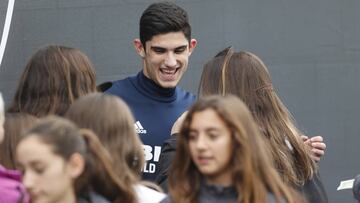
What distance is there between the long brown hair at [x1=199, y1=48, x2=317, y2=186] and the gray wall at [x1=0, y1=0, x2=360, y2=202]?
1.96 m

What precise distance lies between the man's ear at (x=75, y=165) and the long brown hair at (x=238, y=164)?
0.41m

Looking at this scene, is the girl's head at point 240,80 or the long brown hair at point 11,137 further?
the girl's head at point 240,80

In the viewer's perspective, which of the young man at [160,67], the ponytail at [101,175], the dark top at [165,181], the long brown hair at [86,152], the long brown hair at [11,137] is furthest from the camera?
the young man at [160,67]

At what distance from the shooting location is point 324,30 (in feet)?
18.3

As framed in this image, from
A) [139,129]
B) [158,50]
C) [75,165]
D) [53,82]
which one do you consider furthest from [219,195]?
[158,50]

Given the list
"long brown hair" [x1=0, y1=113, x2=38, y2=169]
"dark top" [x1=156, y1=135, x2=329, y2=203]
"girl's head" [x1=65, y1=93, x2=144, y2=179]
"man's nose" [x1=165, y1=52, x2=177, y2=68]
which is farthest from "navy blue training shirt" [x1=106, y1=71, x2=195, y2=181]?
"girl's head" [x1=65, y1=93, x2=144, y2=179]

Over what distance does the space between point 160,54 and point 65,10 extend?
5.61ft

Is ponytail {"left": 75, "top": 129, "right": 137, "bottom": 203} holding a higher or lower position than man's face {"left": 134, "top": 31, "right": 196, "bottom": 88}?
lower

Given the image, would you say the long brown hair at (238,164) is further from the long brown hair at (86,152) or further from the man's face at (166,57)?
the man's face at (166,57)

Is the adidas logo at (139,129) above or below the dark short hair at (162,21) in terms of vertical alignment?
below

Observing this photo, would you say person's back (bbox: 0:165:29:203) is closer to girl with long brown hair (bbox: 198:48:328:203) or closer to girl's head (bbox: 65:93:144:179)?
girl's head (bbox: 65:93:144:179)

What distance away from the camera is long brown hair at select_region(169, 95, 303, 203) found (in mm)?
2908

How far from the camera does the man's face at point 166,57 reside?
13.3 ft

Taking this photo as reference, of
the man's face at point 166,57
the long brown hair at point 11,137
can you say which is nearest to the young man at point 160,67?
the man's face at point 166,57
